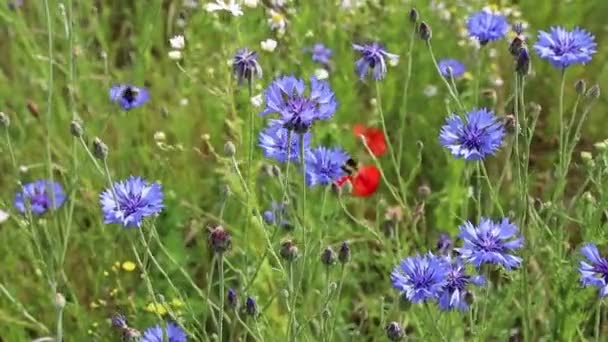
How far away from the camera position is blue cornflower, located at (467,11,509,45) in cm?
147

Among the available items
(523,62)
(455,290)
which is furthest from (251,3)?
(455,290)

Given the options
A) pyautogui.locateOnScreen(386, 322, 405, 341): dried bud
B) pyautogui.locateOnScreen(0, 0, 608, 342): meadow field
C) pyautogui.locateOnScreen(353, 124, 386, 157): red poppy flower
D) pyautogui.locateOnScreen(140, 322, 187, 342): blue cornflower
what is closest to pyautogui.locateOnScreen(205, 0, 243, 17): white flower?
pyautogui.locateOnScreen(0, 0, 608, 342): meadow field

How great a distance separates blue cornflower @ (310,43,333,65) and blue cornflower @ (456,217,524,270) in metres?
0.82

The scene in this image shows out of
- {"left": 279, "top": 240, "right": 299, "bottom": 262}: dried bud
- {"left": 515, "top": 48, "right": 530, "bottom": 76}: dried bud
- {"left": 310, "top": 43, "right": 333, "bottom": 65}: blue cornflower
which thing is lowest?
{"left": 279, "top": 240, "right": 299, "bottom": 262}: dried bud

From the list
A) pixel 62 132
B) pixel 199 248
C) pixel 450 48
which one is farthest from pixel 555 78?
pixel 62 132

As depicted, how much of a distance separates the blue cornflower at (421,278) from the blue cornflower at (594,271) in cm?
16

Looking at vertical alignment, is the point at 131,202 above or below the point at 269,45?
below

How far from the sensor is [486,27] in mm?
1488

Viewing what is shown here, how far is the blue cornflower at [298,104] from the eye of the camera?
1.15 metres

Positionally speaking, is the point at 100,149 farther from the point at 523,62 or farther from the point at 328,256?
the point at 523,62

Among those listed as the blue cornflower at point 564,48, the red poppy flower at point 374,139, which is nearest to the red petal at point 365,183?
the red poppy flower at point 374,139

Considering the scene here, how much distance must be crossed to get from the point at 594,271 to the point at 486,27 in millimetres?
460

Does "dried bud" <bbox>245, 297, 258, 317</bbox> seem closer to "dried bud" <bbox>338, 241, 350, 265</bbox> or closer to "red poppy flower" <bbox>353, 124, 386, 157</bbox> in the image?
"dried bud" <bbox>338, 241, 350, 265</bbox>

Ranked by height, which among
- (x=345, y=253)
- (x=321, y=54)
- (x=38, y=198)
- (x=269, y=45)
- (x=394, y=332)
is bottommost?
(x=394, y=332)
